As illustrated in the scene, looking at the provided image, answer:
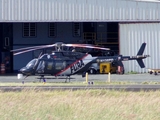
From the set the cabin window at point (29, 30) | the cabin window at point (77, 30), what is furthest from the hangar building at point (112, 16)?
the cabin window at point (77, 30)

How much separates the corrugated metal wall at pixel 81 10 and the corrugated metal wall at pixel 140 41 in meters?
0.83

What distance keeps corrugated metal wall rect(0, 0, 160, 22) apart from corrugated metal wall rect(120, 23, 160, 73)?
2.73 feet

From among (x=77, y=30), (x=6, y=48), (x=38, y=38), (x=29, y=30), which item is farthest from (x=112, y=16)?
(x=6, y=48)

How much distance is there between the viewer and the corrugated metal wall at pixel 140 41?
4612cm

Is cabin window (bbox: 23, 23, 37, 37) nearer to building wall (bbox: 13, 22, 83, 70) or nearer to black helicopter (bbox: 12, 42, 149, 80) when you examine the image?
building wall (bbox: 13, 22, 83, 70)

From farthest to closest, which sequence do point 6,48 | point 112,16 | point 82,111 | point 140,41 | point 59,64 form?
point 6,48 → point 140,41 → point 112,16 → point 59,64 → point 82,111

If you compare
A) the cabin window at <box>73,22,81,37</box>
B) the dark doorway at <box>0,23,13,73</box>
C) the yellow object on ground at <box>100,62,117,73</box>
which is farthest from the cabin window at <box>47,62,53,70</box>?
the dark doorway at <box>0,23,13,73</box>

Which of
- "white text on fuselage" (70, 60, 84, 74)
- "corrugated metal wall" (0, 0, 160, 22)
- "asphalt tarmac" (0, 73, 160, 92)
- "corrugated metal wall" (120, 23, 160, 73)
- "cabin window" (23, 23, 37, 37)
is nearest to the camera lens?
"asphalt tarmac" (0, 73, 160, 92)

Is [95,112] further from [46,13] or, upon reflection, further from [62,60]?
[46,13]

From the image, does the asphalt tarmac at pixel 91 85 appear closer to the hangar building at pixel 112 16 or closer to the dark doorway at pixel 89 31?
the hangar building at pixel 112 16

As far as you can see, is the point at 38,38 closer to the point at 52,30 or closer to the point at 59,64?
the point at 52,30

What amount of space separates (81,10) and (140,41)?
243 inches

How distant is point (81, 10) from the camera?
4547cm

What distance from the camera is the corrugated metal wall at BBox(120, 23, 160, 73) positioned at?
46.1 m
